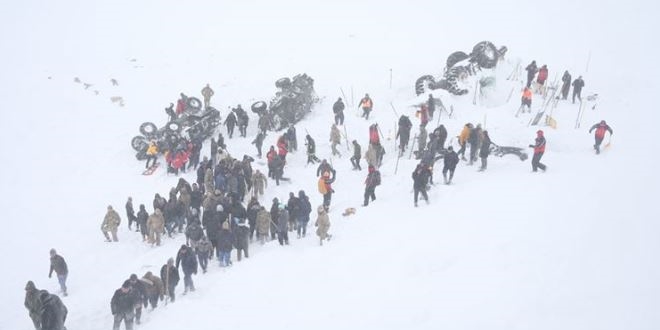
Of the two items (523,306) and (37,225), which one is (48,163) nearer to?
(37,225)

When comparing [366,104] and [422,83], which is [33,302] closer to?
[366,104]

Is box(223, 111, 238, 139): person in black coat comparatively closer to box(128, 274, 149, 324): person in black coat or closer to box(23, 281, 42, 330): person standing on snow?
box(128, 274, 149, 324): person in black coat

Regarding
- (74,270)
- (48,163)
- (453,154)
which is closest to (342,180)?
(453,154)

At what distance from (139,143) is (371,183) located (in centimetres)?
1098

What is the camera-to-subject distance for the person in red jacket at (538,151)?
597 inches

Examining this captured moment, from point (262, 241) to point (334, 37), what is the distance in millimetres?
21085

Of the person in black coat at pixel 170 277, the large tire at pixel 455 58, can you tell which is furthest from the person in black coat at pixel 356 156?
the person in black coat at pixel 170 277

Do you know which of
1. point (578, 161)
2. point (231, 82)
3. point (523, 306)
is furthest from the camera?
point (231, 82)

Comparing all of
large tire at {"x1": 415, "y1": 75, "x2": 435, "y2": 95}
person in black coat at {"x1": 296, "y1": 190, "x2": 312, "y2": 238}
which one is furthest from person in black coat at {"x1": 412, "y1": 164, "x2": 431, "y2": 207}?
large tire at {"x1": 415, "y1": 75, "x2": 435, "y2": 95}

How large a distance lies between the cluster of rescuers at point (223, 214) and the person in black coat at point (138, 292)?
0.02m

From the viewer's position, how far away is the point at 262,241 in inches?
593

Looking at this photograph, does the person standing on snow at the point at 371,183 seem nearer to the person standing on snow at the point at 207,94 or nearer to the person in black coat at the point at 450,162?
the person in black coat at the point at 450,162

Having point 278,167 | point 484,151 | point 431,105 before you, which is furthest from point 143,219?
point 431,105

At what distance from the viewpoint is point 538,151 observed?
15.2 metres
